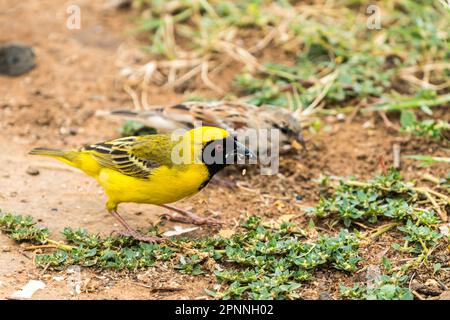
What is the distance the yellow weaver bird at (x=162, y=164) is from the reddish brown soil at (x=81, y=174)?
417mm

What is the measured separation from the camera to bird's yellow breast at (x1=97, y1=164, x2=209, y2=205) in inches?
213

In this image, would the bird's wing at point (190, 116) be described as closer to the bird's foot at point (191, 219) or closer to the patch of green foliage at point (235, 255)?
the bird's foot at point (191, 219)

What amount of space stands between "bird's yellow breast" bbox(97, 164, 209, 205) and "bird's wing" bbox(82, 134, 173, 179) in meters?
0.05

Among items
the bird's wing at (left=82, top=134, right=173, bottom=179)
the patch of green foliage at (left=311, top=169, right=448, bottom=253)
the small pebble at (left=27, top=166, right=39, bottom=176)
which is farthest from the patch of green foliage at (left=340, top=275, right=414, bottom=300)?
the small pebble at (left=27, top=166, right=39, bottom=176)

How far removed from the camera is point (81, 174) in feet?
22.2

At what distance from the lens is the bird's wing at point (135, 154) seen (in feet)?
18.2

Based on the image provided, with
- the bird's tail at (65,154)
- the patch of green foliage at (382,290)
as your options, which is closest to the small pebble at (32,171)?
the bird's tail at (65,154)

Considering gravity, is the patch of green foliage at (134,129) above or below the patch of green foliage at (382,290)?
above

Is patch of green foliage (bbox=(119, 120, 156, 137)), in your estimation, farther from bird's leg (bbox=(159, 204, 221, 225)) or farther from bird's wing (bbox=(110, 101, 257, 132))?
bird's leg (bbox=(159, 204, 221, 225))

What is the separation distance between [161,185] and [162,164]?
0.58 ft
